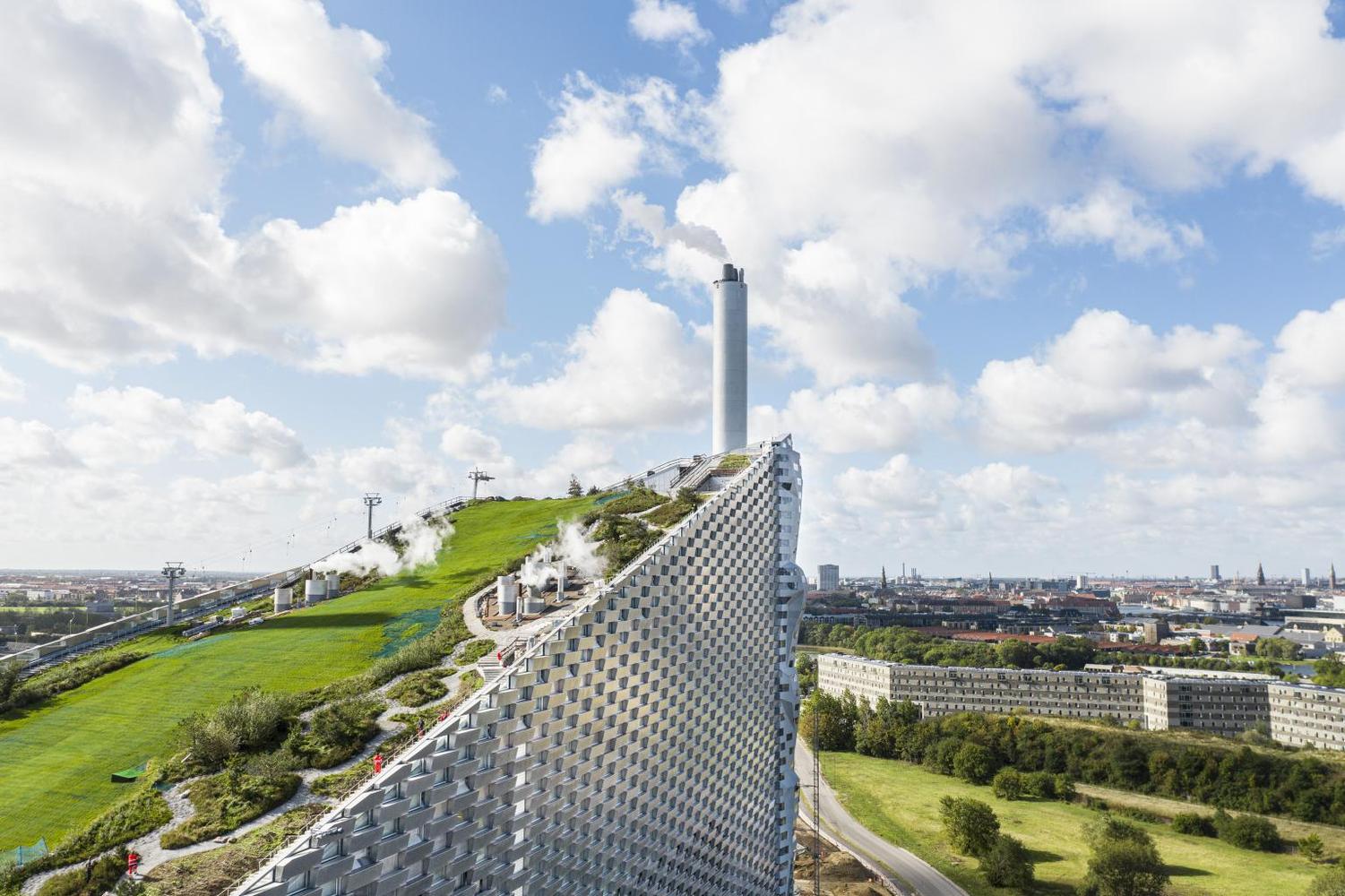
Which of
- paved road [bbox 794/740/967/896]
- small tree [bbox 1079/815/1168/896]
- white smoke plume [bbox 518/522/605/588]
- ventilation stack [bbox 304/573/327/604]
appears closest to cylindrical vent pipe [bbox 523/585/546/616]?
white smoke plume [bbox 518/522/605/588]

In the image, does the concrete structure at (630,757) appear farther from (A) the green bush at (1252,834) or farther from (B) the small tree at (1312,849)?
(A) the green bush at (1252,834)

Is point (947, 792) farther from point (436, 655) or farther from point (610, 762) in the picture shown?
point (610, 762)

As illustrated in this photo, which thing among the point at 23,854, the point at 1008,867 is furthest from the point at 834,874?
the point at 23,854

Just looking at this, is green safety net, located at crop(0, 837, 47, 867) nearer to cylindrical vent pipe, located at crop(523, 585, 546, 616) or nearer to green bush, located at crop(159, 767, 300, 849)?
green bush, located at crop(159, 767, 300, 849)

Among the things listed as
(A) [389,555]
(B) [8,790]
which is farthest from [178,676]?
(A) [389,555]

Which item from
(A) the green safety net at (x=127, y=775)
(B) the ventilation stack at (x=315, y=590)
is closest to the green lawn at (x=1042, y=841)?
(B) the ventilation stack at (x=315, y=590)

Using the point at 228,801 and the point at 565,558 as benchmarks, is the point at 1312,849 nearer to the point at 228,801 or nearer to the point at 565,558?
the point at 565,558
